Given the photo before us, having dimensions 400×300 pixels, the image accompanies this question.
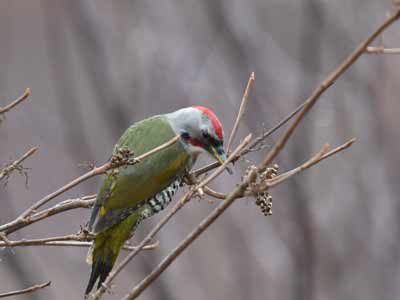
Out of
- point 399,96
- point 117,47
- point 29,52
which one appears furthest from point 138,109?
point 29,52

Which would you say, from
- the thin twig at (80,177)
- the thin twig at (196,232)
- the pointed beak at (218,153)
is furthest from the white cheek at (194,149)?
the thin twig at (196,232)

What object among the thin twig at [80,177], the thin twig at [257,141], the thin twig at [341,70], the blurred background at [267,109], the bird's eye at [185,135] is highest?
the thin twig at [341,70]

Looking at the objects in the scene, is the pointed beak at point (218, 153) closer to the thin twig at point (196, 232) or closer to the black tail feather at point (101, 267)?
the black tail feather at point (101, 267)

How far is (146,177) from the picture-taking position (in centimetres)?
359

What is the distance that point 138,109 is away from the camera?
20.1ft

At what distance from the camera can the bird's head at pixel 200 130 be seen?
3416 millimetres

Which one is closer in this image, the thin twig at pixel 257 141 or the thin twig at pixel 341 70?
the thin twig at pixel 341 70

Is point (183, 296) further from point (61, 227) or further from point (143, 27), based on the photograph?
point (143, 27)

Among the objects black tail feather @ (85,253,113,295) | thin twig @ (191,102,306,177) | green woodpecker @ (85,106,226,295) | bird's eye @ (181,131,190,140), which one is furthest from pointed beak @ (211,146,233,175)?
black tail feather @ (85,253,113,295)

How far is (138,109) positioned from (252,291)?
5.65 feet

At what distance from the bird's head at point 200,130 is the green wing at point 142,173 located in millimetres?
43

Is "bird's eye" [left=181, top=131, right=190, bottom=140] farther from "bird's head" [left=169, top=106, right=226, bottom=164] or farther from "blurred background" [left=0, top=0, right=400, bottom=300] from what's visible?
"blurred background" [left=0, top=0, right=400, bottom=300]

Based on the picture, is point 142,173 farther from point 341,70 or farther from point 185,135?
point 341,70

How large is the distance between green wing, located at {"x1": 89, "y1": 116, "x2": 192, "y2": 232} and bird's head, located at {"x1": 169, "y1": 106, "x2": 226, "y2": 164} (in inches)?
1.7
